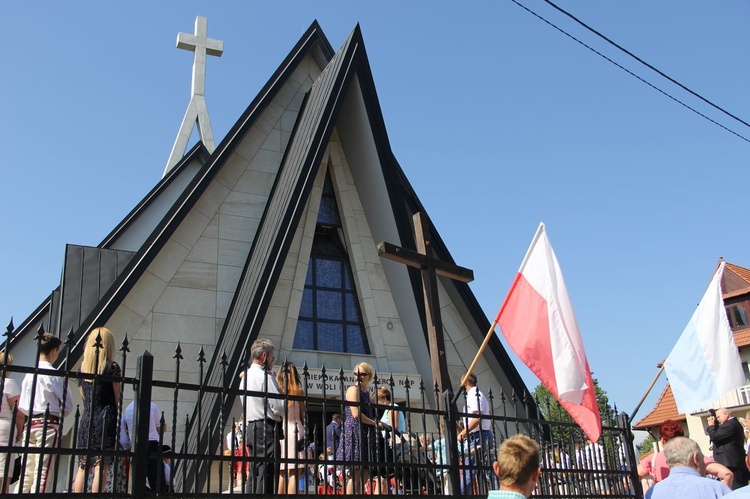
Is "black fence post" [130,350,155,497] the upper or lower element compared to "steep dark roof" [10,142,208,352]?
lower

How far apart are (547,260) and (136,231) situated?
12.4 meters

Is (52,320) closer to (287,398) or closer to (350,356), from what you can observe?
(350,356)

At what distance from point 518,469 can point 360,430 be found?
7.81ft

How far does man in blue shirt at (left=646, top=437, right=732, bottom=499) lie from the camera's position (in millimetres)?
4922

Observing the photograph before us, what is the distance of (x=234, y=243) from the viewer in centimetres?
1352

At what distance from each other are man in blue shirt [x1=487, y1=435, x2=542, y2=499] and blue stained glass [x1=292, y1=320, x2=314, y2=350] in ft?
30.9

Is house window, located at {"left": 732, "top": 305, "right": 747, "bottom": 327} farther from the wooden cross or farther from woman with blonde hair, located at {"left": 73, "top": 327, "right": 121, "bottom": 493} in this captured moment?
woman with blonde hair, located at {"left": 73, "top": 327, "right": 121, "bottom": 493}


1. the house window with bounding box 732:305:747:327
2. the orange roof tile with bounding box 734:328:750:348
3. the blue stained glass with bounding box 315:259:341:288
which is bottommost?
the blue stained glass with bounding box 315:259:341:288

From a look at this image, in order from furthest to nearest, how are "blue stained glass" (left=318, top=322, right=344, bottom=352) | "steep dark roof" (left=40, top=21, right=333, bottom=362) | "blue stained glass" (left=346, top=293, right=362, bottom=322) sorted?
"blue stained glass" (left=346, top=293, right=362, bottom=322), "blue stained glass" (left=318, top=322, right=344, bottom=352), "steep dark roof" (left=40, top=21, right=333, bottom=362)

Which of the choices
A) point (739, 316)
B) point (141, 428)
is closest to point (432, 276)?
point (141, 428)

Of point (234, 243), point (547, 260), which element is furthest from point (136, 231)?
point (547, 260)

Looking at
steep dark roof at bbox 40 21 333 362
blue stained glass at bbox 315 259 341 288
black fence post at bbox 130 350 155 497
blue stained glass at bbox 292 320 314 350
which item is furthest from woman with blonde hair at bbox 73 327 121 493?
blue stained glass at bbox 315 259 341 288

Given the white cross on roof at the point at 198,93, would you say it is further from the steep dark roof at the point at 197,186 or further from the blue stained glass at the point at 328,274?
the blue stained glass at the point at 328,274

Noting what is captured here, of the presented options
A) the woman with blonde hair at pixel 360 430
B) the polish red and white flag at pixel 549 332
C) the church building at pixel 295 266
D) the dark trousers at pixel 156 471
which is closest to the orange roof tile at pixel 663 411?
the church building at pixel 295 266
